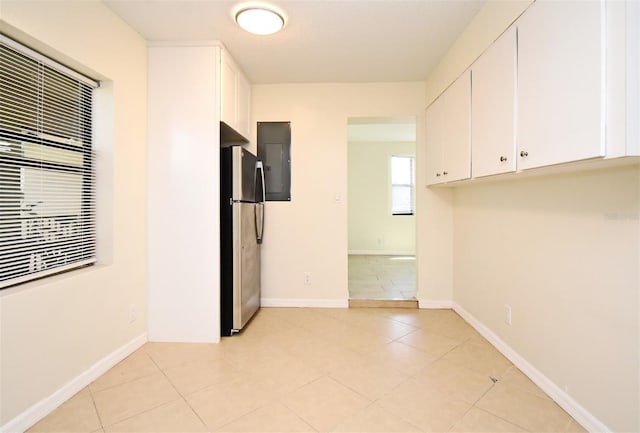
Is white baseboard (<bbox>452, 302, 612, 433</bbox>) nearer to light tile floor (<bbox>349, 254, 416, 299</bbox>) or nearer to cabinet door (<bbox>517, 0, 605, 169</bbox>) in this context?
light tile floor (<bbox>349, 254, 416, 299</bbox>)

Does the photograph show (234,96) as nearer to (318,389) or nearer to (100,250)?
(100,250)

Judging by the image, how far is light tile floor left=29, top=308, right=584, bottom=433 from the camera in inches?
58.9

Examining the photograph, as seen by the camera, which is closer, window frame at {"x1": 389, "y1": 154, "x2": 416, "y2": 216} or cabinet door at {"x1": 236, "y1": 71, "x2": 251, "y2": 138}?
cabinet door at {"x1": 236, "y1": 71, "x2": 251, "y2": 138}

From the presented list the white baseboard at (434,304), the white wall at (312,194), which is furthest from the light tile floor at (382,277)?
the white wall at (312,194)

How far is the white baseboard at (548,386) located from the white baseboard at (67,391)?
277 cm

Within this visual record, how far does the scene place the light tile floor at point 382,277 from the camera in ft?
11.8

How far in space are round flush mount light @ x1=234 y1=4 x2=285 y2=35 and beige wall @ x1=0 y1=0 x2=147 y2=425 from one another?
90 centimetres

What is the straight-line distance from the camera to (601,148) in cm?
109

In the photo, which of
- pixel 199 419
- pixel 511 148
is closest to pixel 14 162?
pixel 199 419

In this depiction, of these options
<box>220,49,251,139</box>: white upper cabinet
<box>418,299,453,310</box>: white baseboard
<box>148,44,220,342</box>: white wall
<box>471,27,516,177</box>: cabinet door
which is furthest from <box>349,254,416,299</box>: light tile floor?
<box>220,49,251,139</box>: white upper cabinet

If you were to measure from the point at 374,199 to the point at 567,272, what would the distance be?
4923 millimetres

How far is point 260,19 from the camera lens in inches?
80.4

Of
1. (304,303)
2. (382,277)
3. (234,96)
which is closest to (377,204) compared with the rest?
(382,277)

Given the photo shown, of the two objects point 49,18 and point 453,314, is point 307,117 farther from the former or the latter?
point 453,314
